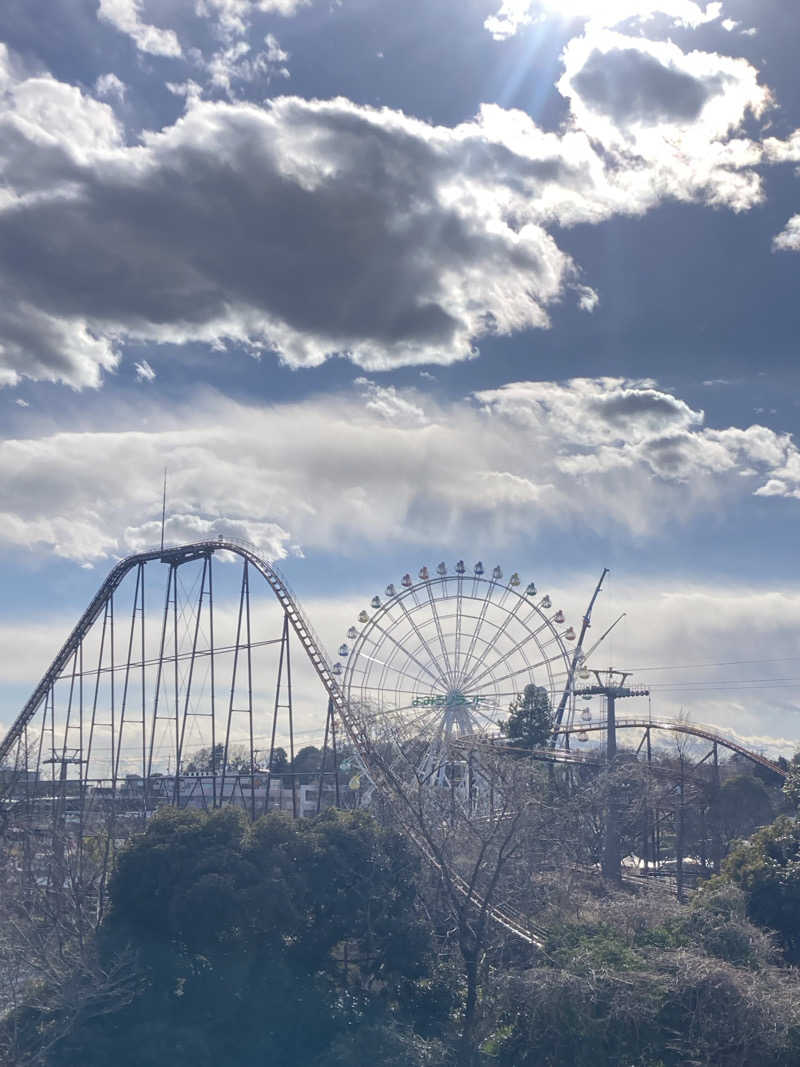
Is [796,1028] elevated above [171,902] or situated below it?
below

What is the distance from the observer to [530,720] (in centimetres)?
4956

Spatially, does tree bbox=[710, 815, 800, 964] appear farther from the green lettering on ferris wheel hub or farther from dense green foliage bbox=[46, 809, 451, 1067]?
the green lettering on ferris wheel hub

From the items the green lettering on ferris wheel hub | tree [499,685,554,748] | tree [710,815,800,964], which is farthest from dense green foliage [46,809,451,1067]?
tree [499,685,554,748]

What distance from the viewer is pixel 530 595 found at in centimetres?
4559

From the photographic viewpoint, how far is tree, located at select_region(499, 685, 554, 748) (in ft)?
158

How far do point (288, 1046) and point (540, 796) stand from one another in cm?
1099

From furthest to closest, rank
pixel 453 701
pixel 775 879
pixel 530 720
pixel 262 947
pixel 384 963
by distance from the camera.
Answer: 1. pixel 530 720
2. pixel 453 701
3. pixel 775 879
4. pixel 384 963
5. pixel 262 947

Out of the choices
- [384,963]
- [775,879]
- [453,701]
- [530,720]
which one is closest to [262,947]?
[384,963]

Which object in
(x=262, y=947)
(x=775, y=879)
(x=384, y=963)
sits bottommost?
(x=384, y=963)

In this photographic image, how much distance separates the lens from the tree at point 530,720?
1897 inches

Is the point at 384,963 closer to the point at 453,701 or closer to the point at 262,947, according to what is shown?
the point at 262,947

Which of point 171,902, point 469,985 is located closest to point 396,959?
point 469,985

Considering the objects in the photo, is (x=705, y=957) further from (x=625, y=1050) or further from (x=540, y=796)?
(x=540, y=796)

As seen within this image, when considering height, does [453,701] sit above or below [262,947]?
above
